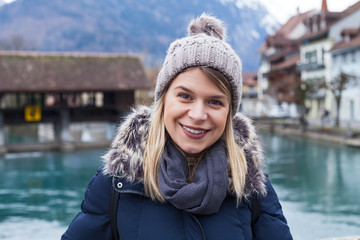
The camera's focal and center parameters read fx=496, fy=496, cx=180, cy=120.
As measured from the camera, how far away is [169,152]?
1490 millimetres

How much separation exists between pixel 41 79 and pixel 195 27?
69.3 feet

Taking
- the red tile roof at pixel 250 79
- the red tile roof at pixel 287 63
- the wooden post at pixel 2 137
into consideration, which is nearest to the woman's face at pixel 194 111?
the wooden post at pixel 2 137

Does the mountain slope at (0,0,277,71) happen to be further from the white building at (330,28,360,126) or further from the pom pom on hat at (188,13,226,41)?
the pom pom on hat at (188,13,226,41)

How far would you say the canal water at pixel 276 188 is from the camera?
25.7 feet

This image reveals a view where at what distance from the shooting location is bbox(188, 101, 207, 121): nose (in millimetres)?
1426

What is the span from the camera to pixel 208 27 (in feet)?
5.40

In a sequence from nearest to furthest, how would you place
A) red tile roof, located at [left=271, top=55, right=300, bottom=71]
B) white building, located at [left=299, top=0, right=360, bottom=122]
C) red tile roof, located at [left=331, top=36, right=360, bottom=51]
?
red tile roof, located at [left=331, top=36, right=360, bottom=51] < white building, located at [left=299, top=0, right=360, bottom=122] < red tile roof, located at [left=271, top=55, right=300, bottom=71]

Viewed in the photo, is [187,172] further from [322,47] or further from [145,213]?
[322,47]

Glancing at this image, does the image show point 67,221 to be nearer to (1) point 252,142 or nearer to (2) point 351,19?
(1) point 252,142

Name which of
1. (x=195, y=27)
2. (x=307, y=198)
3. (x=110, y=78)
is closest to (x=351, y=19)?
(x=110, y=78)

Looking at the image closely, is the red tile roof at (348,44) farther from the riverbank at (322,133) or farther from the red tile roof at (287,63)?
the red tile roof at (287,63)

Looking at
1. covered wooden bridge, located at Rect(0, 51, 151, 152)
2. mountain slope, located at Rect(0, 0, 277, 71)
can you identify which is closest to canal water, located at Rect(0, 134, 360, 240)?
covered wooden bridge, located at Rect(0, 51, 151, 152)

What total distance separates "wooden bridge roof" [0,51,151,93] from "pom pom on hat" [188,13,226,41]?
2057 centimetres

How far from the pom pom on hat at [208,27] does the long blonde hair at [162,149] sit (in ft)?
0.78
